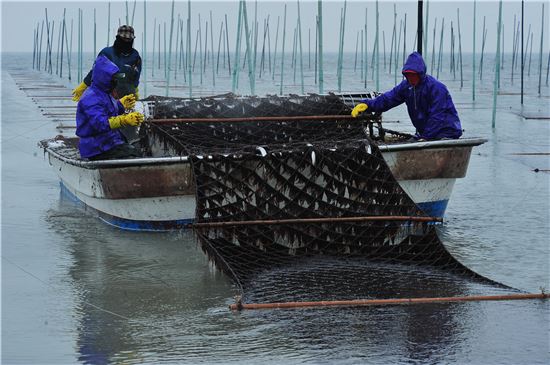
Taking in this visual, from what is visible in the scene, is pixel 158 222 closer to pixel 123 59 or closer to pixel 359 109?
pixel 123 59

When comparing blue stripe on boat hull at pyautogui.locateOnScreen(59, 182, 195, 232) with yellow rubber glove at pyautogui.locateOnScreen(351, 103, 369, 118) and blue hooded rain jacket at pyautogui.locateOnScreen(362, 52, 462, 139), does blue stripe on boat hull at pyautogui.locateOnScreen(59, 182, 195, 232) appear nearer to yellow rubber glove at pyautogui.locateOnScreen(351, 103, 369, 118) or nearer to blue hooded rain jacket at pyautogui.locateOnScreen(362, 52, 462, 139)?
yellow rubber glove at pyautogui.locateOnScreen(351, 103, 369, 118)

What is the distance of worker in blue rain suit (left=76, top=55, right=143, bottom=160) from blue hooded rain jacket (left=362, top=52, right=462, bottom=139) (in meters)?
2.47

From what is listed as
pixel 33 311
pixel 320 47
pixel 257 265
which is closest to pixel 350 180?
pixel 257 265

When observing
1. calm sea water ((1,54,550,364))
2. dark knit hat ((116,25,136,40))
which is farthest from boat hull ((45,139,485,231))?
dark knit hat ((116,25,136,40))

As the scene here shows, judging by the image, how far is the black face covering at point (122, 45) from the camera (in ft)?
31.0

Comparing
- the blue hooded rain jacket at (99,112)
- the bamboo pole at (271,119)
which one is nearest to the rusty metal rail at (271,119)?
the bamboo pole at (271,119)

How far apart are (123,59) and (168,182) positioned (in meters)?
1.89

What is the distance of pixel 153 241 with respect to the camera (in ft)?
27.4

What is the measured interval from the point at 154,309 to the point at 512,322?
2.22 meters

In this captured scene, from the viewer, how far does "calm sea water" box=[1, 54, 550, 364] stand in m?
5.30

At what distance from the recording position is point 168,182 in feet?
27.0

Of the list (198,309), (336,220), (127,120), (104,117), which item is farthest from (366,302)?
(104,117)

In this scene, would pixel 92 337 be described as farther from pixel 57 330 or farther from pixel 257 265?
pixel 257 265

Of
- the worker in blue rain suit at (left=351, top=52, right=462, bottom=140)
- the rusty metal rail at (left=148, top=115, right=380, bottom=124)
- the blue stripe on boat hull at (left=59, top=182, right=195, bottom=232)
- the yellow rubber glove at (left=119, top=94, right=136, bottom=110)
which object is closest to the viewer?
the yellow rubber glove at (left=119, top=94, right=136, bottom=110)
